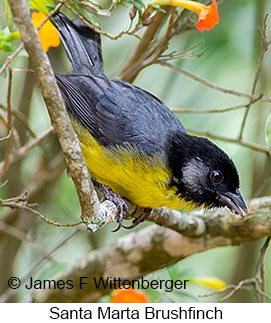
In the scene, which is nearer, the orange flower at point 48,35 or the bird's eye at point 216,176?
the bird's eye at point 216,176

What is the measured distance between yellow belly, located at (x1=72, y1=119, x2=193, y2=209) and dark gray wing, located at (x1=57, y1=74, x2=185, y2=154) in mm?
62

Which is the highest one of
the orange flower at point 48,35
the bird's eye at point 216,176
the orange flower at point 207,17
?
the orange flower at point 207,17

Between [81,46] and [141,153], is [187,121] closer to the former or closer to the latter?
[81,46]

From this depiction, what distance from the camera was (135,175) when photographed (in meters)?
2.85

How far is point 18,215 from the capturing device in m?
4.07

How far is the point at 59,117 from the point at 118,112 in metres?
1.16

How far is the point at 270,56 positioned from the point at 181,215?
5.78ft

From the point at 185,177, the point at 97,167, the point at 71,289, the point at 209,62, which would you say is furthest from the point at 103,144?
the point at 209,62

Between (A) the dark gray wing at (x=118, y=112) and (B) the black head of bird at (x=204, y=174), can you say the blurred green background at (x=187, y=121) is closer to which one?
(A) the dark gray wing at (x=118, y=112)

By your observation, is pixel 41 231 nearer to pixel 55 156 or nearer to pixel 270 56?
pixel 55 156

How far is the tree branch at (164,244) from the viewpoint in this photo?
10.7 ft

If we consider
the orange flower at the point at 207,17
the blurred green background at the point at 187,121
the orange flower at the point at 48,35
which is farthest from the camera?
the blurred green background at the point at 187,121

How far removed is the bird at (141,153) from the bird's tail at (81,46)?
0.02 meters

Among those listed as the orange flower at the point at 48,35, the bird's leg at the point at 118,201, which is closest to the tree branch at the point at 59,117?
the bird's leg at the point at 118,201
